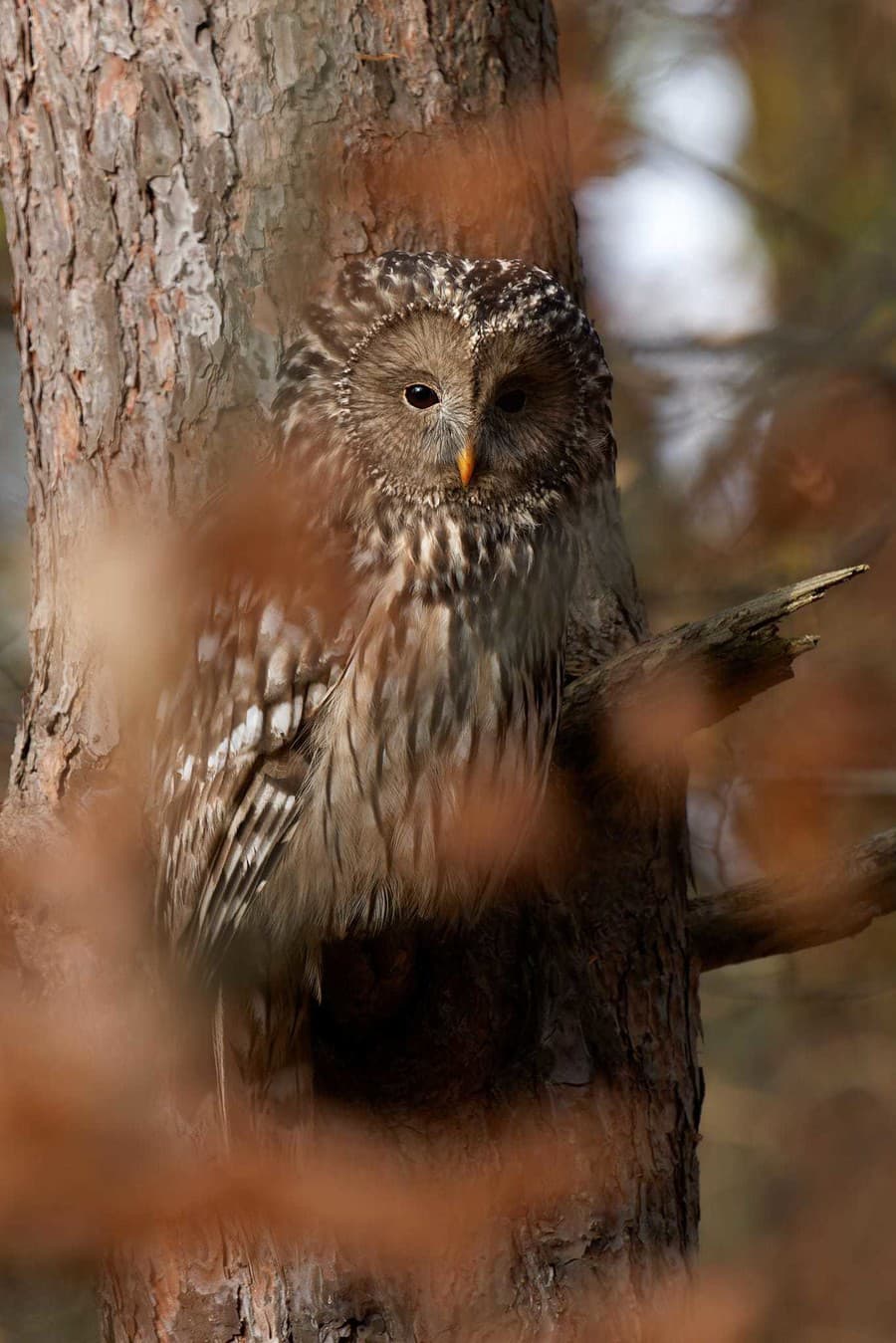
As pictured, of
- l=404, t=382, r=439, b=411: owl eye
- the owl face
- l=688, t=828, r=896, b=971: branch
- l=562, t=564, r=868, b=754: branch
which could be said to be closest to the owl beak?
the owl face

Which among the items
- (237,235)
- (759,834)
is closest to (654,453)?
(759,834)

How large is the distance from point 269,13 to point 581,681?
121 centimetres

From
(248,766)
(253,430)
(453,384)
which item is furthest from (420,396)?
(248,766)

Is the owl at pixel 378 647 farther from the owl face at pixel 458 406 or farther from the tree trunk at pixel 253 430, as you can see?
the tree trunk at pixel 253 430

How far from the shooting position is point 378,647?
2.17m

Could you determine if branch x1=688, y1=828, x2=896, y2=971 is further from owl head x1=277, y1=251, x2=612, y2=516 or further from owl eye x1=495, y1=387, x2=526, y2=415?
owl eye x1=495, y1=387, x2=526, y2=415

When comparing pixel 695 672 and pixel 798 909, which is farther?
pixel 798 909

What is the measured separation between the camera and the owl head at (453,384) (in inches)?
82.7

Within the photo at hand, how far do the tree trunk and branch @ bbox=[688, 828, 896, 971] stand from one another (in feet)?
0.27

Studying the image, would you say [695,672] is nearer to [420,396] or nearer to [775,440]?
[420,396]

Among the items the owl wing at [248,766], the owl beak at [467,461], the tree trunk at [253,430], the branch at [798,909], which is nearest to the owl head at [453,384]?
the owl beak at [467,461]

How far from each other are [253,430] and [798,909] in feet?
4.04

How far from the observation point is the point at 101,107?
230cm

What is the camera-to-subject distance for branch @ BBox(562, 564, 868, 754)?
5.97 feet
